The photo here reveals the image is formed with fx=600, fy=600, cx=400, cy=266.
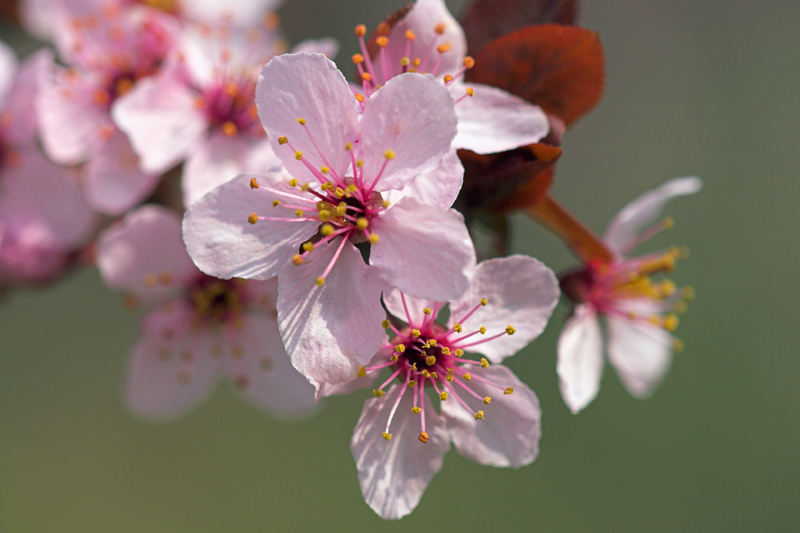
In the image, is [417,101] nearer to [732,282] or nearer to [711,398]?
[711,398]

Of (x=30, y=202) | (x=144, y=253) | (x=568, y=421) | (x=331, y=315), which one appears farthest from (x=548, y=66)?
(x=568, y=421)

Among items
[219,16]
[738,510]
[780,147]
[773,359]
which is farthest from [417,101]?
[780,147]

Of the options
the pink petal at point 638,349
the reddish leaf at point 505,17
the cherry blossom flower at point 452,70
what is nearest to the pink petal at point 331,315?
the cherry blossom flower at point 452,70

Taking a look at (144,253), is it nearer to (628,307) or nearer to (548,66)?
(548,66)

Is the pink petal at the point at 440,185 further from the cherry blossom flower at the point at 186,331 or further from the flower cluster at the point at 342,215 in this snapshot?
the cherry blossom flower at the point at 186,331

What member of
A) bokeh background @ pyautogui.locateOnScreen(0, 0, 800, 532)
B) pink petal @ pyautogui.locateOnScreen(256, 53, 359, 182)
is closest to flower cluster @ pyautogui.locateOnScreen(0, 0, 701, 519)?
pink petal @ pyautogui.locateOnScreen(256, 53, 359, 182)

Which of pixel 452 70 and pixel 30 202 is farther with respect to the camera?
pixel 30 202

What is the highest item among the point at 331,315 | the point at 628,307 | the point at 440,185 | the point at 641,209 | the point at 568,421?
the point at 440,185
